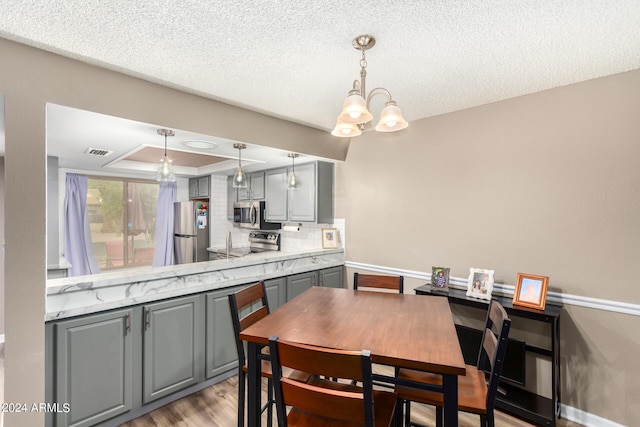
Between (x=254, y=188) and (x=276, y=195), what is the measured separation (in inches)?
21.8

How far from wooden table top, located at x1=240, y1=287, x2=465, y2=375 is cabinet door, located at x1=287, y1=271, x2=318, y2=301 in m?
1.10

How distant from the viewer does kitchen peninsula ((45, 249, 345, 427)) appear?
186cm

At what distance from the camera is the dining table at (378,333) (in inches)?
48.1

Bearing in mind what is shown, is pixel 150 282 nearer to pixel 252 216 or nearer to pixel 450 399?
pixel 450 399

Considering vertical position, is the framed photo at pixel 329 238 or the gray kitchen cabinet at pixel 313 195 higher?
the gray kitchen cabinet at pixel 313 195

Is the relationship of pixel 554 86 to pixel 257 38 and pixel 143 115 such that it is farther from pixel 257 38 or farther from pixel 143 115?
pixel 143 115

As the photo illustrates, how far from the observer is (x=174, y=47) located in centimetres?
175

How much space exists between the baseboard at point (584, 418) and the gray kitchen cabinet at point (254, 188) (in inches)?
154

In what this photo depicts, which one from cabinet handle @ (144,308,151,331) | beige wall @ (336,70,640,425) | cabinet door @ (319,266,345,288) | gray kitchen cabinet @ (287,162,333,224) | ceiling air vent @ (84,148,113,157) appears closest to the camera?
beige wall @ (336,70,640,425)

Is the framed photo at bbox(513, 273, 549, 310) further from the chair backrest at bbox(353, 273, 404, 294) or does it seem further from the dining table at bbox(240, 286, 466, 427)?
the chair backrest at bbox(353, 273, 404, 294)

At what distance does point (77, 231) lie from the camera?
14.1 ft

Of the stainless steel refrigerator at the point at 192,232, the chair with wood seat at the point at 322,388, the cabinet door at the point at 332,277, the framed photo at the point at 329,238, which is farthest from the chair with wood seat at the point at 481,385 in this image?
the stainless steel refrigerator at the point at 192,232

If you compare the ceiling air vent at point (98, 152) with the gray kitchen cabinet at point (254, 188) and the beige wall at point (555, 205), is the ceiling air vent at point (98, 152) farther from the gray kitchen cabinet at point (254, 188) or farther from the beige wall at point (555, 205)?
the beige wall at point (555, 205)

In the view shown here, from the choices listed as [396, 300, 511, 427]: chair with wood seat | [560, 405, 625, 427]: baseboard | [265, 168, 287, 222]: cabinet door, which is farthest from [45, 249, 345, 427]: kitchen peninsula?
[560, 405, 625, 427]: baseboard
